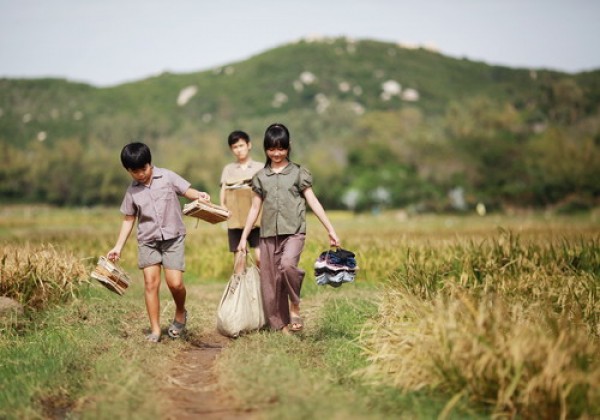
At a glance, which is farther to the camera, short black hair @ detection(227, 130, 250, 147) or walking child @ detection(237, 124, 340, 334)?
short black hair @ detection(227, 130, 250, 147)

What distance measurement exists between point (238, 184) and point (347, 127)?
10921 centimetres

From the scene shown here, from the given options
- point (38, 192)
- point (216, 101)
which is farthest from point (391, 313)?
point (216, 101)

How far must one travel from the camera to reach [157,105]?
133250 mm

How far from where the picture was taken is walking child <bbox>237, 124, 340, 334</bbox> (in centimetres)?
682

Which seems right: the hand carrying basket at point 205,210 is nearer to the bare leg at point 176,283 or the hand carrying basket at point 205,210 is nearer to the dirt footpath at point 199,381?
the bare leg at point 176,283

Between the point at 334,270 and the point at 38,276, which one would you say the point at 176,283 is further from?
the point at 38,276

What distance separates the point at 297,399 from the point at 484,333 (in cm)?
147

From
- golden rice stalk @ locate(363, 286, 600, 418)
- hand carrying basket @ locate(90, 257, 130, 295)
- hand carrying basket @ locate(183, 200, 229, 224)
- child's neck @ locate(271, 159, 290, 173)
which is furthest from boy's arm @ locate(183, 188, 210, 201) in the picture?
golden rice stalk @ locate(363, 286, 600, 418)

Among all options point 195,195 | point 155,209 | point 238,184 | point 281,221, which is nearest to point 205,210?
point 195,195

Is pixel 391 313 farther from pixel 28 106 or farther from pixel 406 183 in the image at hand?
pixel 28 106

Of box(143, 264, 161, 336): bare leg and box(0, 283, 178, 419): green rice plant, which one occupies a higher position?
box(143, 264, 161, 336): bare leg

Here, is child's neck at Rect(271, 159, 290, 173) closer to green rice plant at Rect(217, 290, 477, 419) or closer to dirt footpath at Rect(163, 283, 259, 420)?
green rice plant at Rect(217, 290, 477, 419)

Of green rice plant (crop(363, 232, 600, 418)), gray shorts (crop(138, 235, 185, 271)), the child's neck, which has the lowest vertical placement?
green rice plant (crop(363, 232, 600, 418))

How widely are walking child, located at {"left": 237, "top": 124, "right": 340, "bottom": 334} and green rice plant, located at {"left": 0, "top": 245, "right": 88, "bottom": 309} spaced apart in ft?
10.6
